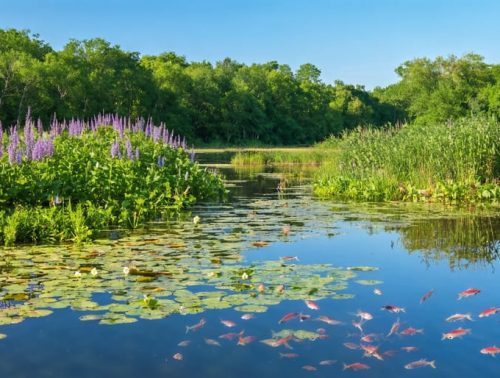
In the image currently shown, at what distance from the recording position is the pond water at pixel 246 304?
490cm

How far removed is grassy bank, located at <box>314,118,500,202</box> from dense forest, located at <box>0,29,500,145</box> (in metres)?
35.0

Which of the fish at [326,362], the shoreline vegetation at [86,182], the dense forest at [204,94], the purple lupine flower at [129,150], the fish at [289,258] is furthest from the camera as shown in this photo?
the dense forest at [204,94]

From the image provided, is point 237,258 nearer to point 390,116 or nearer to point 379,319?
point 379,319

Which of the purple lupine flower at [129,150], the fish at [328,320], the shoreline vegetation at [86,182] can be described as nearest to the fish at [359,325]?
the fish at [328,320]

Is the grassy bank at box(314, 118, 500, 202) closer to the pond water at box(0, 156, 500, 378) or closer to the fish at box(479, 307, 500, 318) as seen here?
the pond water at box(0, 156, 500, 378)

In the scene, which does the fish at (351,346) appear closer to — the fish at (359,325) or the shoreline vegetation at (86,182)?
the fish at (359,325)

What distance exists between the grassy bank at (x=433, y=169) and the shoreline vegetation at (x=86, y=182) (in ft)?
14.3

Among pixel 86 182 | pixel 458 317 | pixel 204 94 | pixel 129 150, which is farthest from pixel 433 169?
pixel 204 94

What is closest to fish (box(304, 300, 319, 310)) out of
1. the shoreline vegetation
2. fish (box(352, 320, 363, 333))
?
fish (box(352, 320, 363, 333))

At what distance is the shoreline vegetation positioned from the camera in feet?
32.6

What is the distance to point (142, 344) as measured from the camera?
17.3 ft

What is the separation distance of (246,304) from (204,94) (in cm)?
7617

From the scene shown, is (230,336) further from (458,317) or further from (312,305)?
(458,317)

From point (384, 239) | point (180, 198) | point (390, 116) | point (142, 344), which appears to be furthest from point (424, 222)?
point (390, 116)
